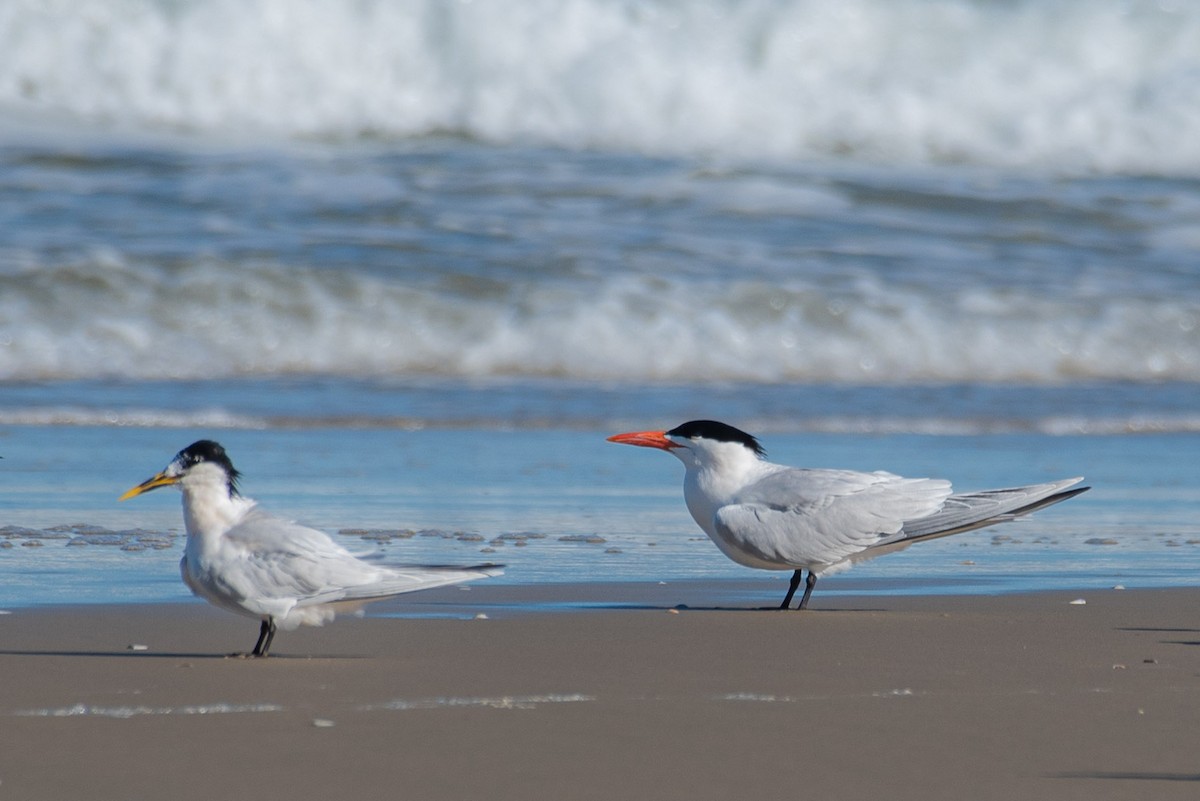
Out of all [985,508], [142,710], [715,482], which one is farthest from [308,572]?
[985,508]

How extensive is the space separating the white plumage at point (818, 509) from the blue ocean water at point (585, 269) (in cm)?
32

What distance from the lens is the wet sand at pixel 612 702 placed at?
2.52 m

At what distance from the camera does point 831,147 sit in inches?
569

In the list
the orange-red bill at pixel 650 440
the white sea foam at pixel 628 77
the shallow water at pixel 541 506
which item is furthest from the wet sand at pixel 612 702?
the white sea foam at pixel 628 77

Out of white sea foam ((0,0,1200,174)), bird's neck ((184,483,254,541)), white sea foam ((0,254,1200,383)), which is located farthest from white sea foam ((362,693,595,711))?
white sea foam ((0,0,1200,174))

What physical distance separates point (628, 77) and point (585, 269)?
5.09 metres

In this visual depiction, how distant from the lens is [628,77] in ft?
49.2

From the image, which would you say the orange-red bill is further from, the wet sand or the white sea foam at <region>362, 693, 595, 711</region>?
the white sea foam at <region>362, 693, 595, 711</region>

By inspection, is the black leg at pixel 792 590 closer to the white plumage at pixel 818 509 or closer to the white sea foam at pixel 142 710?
the white plumage at pixel 818 509

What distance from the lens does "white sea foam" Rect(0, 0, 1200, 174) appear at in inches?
564

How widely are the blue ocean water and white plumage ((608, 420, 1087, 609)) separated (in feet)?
1.04

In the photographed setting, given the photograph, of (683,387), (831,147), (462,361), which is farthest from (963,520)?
(831,147)

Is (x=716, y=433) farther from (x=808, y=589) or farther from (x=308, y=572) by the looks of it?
(x=308, y=572)

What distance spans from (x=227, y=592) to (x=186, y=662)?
0.52 feet
